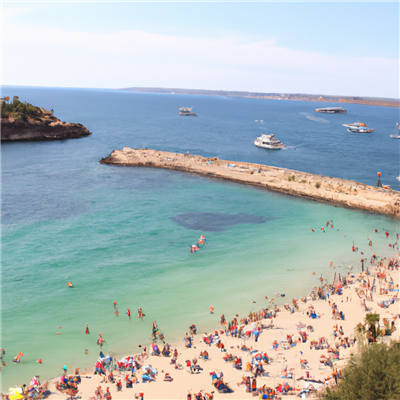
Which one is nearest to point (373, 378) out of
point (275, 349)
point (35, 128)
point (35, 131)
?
point (275, 349)

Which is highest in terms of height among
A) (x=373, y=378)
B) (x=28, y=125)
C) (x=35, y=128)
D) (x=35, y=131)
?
(x=28, y=125)

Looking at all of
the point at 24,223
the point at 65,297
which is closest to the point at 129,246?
the point at 65,297

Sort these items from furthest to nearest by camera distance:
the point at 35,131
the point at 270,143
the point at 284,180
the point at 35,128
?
the point at 35,128
the point at 35,131
the point at 270,143
the point at 284,180

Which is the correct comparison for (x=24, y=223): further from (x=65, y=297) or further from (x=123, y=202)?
(x=65, y=297)

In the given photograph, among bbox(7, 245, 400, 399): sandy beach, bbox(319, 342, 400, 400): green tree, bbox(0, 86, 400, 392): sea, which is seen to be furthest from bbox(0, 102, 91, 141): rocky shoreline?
bbox(319, 342, 400, 400): green tree

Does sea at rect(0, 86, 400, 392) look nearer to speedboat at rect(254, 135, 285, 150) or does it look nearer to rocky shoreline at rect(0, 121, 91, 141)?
speedboat at rect(254, 135, 285, 150)

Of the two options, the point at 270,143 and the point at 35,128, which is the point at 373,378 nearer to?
the point at 270,143

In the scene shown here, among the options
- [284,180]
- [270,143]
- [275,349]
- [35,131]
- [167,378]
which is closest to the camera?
[167,378]
